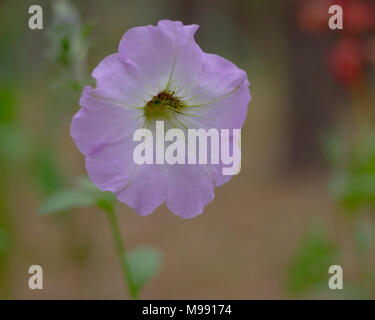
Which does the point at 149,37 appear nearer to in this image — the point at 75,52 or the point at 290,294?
the point at 75,52

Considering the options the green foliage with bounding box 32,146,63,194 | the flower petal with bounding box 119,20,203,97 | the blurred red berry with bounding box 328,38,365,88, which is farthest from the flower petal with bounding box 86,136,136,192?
the blurred red berry with bounding box 328,38,365,88

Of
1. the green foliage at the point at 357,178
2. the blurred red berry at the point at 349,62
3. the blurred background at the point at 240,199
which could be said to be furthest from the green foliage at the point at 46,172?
the blurred red berry at the point at 349,62

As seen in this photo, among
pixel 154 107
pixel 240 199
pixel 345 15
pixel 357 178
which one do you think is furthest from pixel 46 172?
pixel 240 199

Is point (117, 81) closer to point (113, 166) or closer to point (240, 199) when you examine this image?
point (113, 166)

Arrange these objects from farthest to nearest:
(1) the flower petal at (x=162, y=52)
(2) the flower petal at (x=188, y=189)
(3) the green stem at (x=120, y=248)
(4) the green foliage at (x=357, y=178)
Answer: (4) the green foliage at (x=357, y=178) → (3) the green stem at (x=120, y=248) → (2) the flower petal at (x=188, y=189) → (1) the flower petal at (x=162, y=52)

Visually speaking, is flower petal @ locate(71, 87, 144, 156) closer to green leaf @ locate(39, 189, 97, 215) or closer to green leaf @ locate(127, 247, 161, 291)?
green leaf @ locate(39, 189, 97, 215)

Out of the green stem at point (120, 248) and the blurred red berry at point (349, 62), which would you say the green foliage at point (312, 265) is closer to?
the blurred red berry at point (349, 62)
